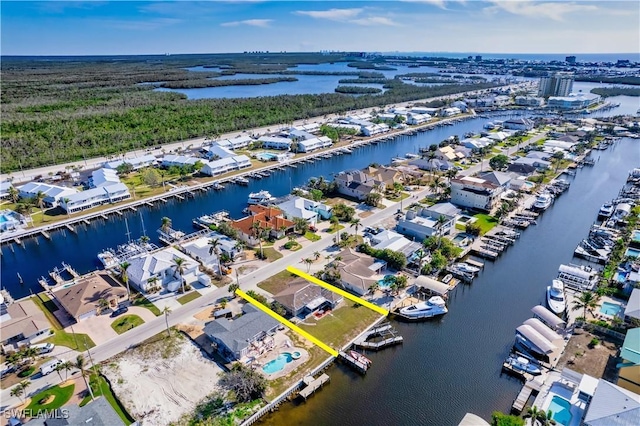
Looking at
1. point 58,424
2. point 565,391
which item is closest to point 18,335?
point 58,424

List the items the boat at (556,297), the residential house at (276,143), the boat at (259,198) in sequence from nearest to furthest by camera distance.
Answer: the boat at (556,297) → the boat at (259,198) → the residential house at (276,143)

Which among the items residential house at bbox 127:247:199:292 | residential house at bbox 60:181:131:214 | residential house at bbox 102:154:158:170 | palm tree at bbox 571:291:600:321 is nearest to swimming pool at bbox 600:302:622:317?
palm tree at bbox 571:291:600:321

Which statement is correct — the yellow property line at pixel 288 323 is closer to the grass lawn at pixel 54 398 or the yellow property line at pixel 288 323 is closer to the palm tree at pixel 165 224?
the grass lawn at pixel 54 398

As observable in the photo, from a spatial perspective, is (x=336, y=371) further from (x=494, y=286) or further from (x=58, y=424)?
(x=494, y=286)

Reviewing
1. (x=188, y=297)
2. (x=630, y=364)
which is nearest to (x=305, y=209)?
(x=188, y=297)

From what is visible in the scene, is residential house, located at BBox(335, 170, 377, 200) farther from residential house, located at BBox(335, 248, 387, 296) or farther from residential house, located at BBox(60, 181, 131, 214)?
residential house, located at BBox(60, 181, 131, 214)

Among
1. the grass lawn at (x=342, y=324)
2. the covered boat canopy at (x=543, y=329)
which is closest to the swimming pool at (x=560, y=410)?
the covered boat canopy at (x=543, y=329)
